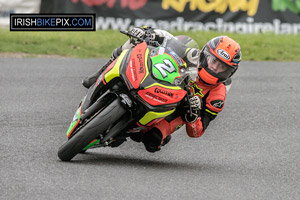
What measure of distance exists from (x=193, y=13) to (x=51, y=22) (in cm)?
332

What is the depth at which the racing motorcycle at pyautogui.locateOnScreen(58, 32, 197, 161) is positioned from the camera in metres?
6.11

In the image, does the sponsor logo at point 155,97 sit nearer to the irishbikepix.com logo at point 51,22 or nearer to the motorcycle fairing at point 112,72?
the motorcycle fairing at point 112,72

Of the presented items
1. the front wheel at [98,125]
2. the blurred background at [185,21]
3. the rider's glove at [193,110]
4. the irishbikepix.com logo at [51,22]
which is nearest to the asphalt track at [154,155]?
the front wheel at [98,125]

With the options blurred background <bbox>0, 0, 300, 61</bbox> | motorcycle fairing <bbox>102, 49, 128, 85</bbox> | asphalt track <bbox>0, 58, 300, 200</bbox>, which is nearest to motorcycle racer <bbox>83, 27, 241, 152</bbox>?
asphalt track <bbox>0, 58, 300, 200</bbox>

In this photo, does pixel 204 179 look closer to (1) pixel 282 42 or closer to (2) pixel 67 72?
(2) pixel 67 72

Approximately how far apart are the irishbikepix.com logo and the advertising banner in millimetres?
195

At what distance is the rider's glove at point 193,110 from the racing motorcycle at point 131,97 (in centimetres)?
9

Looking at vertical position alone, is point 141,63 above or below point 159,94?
above

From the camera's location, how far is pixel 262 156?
7.46 m

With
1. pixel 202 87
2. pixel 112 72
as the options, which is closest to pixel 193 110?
pixel 202 87

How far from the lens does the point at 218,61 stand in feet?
22.1

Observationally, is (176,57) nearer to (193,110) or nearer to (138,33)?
(193,110)

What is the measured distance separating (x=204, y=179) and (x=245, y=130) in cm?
262

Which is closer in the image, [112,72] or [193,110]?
[112,72]
